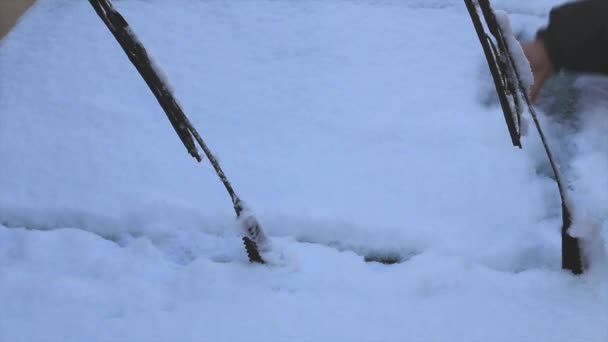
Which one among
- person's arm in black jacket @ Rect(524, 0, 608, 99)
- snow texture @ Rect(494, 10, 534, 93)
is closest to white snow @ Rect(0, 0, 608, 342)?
person's arm in black jacket @ Rect(524, 0, 608, 99)

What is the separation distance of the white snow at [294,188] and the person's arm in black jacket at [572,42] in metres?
0.10

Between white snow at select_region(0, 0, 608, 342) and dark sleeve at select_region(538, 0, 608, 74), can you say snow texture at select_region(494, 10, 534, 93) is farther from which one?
dark sleeve at select_region(538, 0, 608, 74)

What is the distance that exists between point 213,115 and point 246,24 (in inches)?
14.1

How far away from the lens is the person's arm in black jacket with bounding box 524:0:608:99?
45.3 inches

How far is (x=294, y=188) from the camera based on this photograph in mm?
1223

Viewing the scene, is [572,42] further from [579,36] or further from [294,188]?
[294,188]

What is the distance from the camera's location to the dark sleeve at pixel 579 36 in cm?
115

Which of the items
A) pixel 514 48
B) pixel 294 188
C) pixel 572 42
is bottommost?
pixel 294 188

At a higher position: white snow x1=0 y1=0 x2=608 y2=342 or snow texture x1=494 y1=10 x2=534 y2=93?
snow texture x1=494 y1=10 x2=534 y2=93

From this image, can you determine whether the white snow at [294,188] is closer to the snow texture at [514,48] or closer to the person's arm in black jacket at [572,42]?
the person's arm in black jacket at [572,42]

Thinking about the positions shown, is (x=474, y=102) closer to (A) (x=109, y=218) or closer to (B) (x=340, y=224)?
(B) (x=340, y=224)

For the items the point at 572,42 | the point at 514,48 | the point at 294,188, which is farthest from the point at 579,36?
the point at 294,188

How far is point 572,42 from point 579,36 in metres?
0.02

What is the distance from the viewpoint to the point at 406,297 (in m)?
1.00
